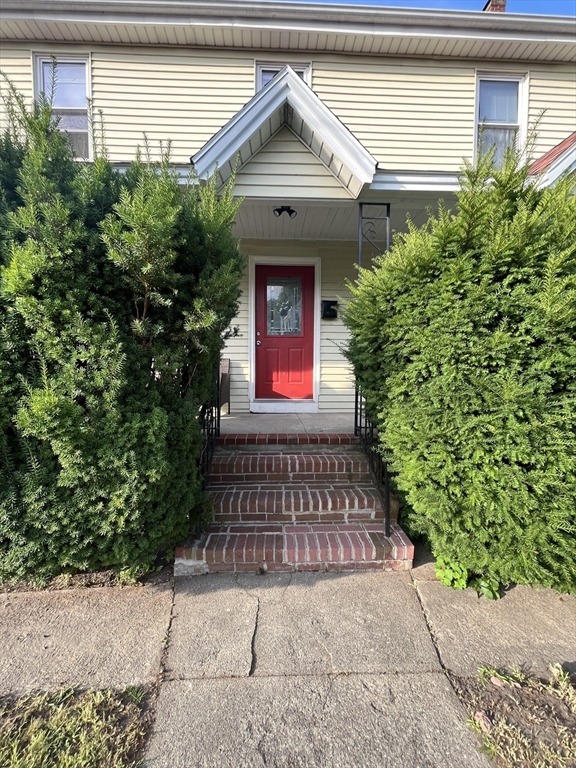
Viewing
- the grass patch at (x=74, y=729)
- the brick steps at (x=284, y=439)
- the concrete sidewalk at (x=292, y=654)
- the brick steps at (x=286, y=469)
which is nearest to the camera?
the grass patch at (x=74, y=729)

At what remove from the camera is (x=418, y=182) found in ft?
12.5

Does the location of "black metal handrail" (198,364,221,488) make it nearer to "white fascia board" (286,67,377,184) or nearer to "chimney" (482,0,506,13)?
"white fascia board" (286,67,377,184)

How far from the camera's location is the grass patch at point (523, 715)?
150cm

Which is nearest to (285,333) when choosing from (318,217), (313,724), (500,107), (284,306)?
(284,306)

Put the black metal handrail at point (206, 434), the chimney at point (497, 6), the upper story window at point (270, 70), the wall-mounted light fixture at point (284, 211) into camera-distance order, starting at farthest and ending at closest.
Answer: the chimney at point (497, 6), the upper story window at point (270, 70), the wall-mounted light fixture at point (284, 211), the black metal handrail at point (206, 434)

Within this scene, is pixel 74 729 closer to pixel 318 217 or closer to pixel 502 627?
pixel 502 627

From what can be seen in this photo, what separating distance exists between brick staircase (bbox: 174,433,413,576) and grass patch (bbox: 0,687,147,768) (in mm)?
904

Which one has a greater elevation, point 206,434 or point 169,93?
point 169,93

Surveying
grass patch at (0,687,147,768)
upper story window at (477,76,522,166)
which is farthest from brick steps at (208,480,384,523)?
upper story window at (477,76,522,166)

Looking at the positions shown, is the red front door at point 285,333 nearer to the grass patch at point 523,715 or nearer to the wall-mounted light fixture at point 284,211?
the wall-mounted light fixture at point 284,211

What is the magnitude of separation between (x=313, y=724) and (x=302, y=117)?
4656mm

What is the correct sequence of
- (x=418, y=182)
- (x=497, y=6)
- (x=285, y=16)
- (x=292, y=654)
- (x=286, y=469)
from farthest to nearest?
(x=497, y=6) < (x=285, y=16) < (x=418, y=182) < (x=286, y=469) < (x=292, y=654)

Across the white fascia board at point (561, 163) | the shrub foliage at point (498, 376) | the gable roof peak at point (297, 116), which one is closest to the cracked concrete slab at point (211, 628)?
the shrub foliage at point (498, 376)

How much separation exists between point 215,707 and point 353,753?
2.13ft
